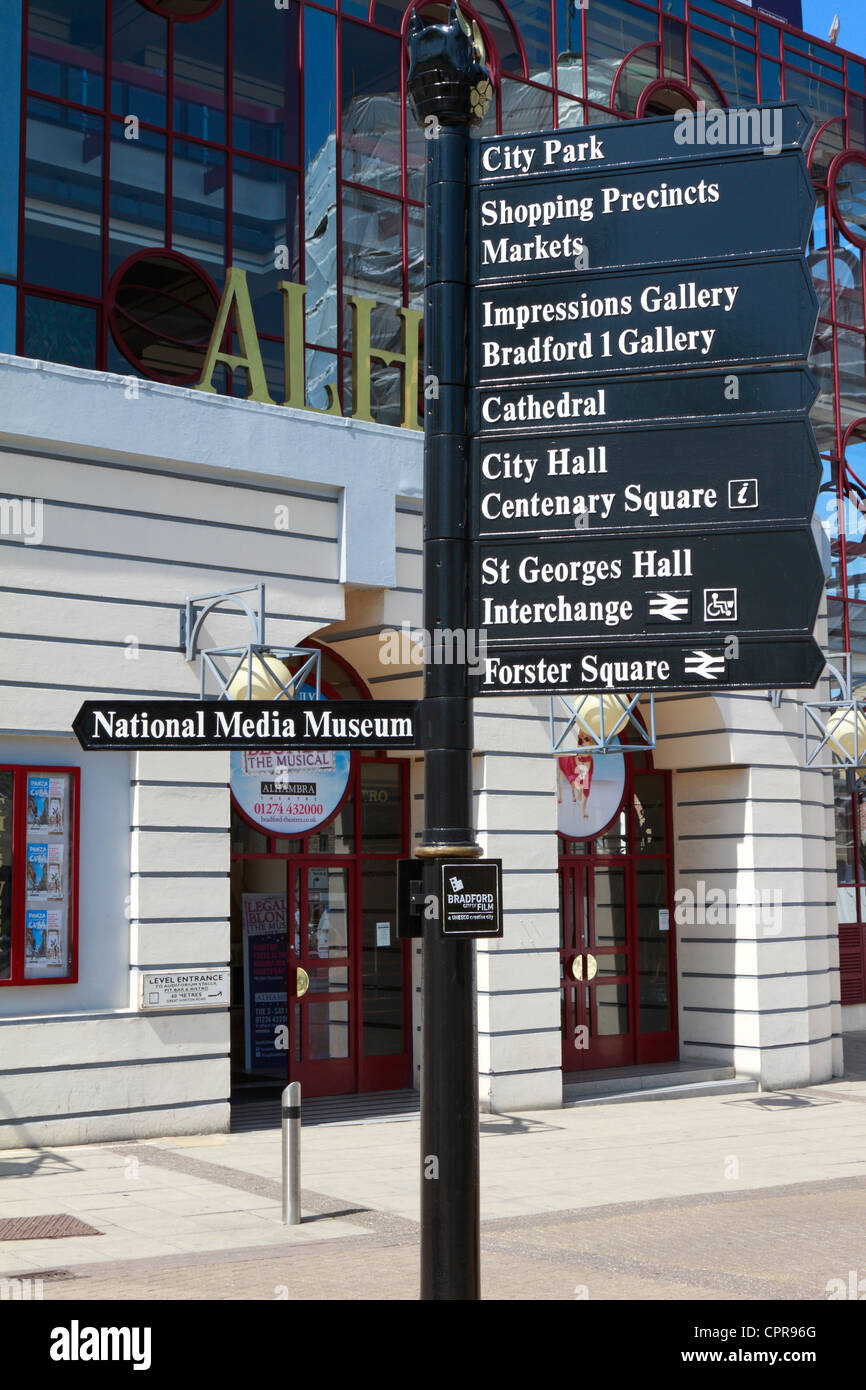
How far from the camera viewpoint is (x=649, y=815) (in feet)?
64.5

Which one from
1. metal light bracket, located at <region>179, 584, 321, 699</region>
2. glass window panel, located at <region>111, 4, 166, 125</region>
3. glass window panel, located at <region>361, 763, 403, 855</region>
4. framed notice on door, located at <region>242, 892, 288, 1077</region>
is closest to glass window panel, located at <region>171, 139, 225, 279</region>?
glass window panel, located at <region>111, 4, 166, 125</region>

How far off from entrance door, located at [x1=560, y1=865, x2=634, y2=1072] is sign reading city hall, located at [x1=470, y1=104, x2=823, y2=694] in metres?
13.3

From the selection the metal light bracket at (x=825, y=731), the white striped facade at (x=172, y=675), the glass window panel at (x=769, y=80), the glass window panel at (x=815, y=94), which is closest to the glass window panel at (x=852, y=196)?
the glass window panel at (x=815, y=94)

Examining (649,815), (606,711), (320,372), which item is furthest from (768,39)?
(606,711)

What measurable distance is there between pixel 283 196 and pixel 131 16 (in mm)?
4032

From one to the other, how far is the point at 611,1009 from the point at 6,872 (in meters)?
8.51

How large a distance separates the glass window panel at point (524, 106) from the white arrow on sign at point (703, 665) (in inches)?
644

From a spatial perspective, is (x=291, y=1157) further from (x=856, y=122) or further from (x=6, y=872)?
→ (x=856, y=122)

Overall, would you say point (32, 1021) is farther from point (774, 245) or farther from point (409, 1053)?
point (774, 245)

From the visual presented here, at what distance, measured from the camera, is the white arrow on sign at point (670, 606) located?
17.7ft

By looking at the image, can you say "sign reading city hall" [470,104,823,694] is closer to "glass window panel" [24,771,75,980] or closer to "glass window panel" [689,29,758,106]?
"glass window panel" [24,771,75,980]

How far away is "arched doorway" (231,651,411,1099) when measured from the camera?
16.2m

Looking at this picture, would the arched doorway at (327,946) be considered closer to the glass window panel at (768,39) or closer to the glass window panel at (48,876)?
the glass window panel at (48,876)
